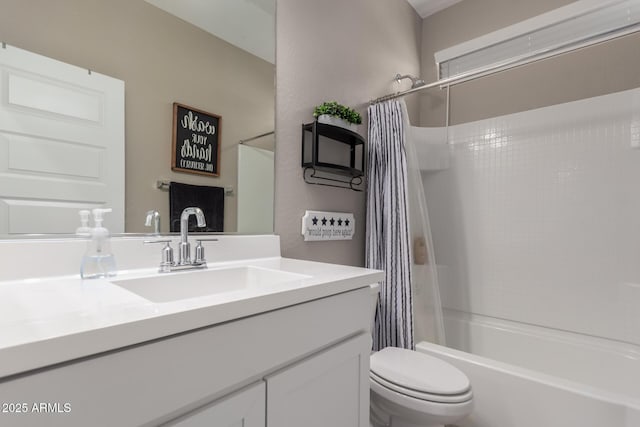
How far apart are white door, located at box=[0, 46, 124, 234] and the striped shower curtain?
120 centimetres

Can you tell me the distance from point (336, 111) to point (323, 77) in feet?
0.75

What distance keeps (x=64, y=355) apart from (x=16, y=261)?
1.86 feet

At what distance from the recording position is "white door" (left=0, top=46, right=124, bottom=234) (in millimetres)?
806

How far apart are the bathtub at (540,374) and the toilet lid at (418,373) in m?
0.20

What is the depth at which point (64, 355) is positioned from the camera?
41 centimetres

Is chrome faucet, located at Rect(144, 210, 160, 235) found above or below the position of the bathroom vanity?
above

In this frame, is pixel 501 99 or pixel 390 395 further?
pixel 501 99

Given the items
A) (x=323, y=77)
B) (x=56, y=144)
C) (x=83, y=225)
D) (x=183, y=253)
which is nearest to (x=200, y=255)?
(x=183, y=253)

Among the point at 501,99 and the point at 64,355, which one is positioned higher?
the point at 501,99

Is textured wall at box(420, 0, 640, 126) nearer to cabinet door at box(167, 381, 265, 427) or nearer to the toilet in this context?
the toilet

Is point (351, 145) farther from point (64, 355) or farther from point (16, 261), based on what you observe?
point (64, 355)

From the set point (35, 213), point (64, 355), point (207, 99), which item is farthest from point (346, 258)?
point (64, 355)

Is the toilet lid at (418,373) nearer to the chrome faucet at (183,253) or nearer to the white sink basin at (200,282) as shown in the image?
the white sink basin at (200,282)

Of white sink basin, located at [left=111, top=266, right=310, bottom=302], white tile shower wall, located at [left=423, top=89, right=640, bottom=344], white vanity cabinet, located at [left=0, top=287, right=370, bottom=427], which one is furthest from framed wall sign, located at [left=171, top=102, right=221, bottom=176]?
white tile shower wall, located at [left=423, top=89, right=640, bottom=344]
